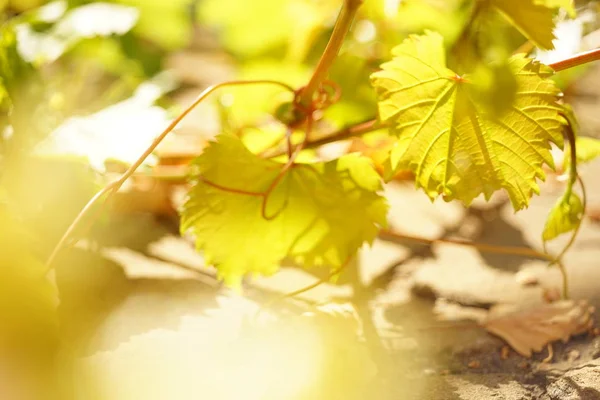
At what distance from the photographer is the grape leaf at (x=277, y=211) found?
546 mm

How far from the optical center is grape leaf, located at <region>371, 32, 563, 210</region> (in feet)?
1.50

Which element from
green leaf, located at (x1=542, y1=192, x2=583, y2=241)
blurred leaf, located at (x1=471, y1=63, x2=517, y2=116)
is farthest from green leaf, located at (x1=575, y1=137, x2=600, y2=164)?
blurred leaf, located at (x1=471, y1=63, x2=517, y2=116)

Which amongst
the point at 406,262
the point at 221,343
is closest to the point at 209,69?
the point at 406,262

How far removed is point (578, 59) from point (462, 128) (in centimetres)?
11

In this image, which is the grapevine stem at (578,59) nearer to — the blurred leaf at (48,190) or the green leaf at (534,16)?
the green leaf at (534,16)

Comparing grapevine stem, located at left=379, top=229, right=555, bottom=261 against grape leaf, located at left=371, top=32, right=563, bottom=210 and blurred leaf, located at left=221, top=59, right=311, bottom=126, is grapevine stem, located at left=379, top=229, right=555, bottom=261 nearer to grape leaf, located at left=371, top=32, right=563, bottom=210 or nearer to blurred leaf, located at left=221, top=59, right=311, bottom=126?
grape leaf, located at left=371, top=32, right=563, bottom=210

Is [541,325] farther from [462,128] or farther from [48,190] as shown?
[48,190]

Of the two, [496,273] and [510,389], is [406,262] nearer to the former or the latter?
[496,273]

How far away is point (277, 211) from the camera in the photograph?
55 cm

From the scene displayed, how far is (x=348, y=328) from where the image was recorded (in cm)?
56

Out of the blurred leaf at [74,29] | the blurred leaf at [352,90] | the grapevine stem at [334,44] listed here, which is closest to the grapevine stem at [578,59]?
the grapevine stem at [334,44]

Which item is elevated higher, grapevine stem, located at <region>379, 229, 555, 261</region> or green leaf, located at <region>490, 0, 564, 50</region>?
green leaf, located at <region>490, 0, 564, 50</region>

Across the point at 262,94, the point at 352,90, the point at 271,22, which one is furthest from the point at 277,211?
the point at 271,22

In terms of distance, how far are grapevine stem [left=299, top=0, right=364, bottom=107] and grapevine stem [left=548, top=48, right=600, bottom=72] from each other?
0.17m
